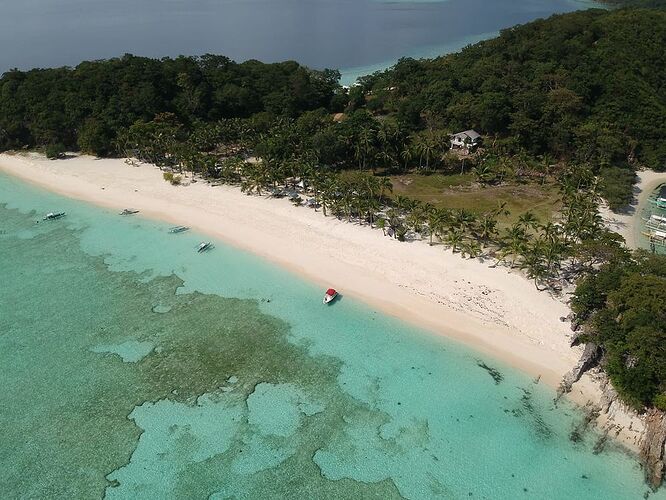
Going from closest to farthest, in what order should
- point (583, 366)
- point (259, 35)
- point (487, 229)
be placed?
point (583, 366) → point (487, 229) → point (259, 35)

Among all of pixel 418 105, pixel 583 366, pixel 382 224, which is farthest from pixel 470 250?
pixel 418 105

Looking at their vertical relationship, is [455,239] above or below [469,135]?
below

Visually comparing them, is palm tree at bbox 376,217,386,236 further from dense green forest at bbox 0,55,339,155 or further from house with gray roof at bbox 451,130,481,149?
dense green forest at bbox 0,55,339,155

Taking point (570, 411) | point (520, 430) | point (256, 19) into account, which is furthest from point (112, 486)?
point (256, 19)

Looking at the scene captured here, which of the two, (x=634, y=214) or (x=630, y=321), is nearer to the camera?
(x=630, y=321)

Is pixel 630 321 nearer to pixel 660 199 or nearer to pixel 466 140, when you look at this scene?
pixel 660 199

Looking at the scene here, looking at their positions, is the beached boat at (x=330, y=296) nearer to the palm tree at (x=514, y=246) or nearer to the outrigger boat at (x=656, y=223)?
the palm tree at (x=514, y=246)

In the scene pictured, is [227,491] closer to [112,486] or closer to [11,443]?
[112,486]
